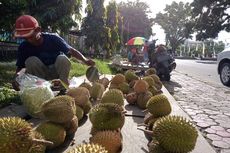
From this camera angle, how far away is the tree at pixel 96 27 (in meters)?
28.3

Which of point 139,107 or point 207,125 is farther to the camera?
point 139,107

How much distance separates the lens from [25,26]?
175 inches

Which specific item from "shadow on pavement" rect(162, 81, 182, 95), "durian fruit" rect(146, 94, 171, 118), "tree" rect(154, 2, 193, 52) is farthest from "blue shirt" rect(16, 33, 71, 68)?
"tree" rect(154, 2, 193, 52)

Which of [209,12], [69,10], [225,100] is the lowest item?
[225,100]

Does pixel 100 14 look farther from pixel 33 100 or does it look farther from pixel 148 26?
pixel 148 26

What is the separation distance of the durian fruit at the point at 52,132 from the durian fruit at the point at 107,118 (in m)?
0.29

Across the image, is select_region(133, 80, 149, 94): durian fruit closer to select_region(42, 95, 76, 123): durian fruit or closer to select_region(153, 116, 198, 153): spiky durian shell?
select_region(42, 95, 76, 123): durian fruit

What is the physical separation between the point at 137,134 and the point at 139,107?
1527 millimetres

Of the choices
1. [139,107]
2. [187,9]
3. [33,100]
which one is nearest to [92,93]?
[139,107]

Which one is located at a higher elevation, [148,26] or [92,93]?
[148,26]

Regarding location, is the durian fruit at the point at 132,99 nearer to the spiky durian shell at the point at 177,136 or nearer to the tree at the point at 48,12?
the spiky durian shell at the point at 177,136

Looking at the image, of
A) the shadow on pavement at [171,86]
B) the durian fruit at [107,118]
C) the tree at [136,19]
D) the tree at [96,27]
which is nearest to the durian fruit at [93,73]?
the durian fruit at [107,118]

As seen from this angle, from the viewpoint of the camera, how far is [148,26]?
256 feet

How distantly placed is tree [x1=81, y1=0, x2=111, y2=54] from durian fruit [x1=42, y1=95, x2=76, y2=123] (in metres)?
25.0
